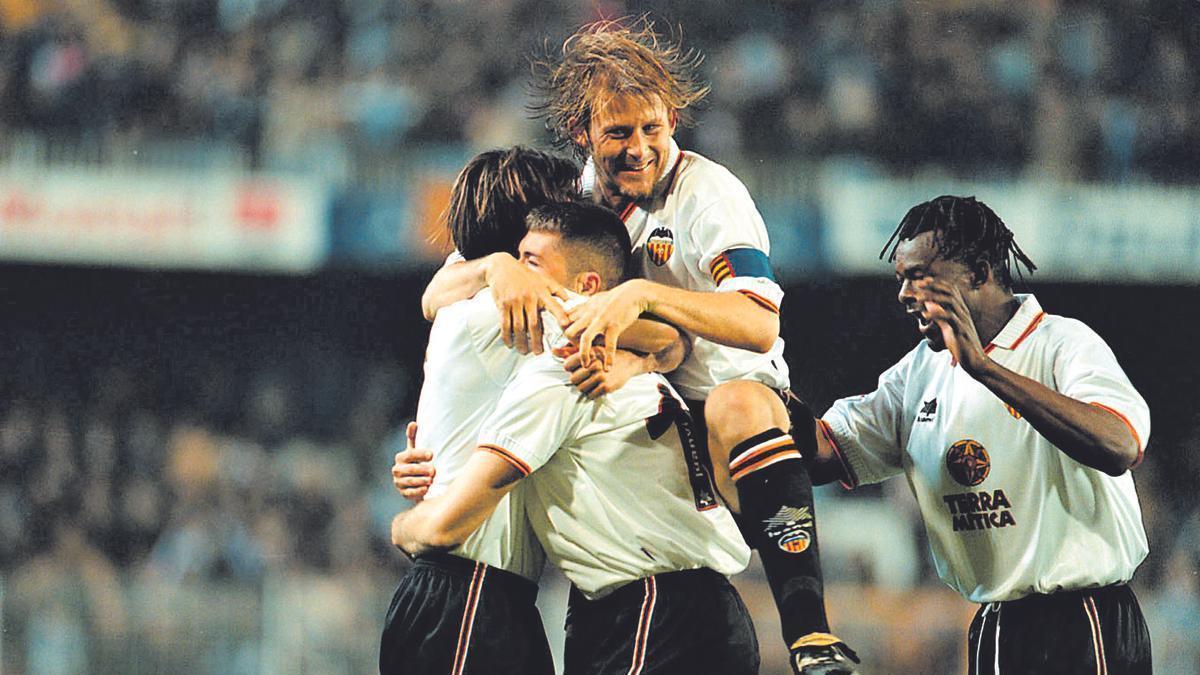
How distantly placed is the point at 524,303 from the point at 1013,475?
3.63 feet

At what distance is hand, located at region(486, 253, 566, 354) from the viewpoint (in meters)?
2.57

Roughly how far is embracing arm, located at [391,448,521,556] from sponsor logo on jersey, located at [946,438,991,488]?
1038mm

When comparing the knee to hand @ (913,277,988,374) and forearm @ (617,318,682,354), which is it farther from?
hand @ (913,277,988,374)

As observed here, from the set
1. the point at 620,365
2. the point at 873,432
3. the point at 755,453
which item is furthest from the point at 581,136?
the point at 873,432

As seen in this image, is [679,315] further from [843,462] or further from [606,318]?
[843,462]

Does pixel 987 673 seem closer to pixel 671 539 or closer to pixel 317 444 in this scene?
pixel 671 539

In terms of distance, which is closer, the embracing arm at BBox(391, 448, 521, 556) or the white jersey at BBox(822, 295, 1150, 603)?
the embracing arm at BBox(391, 448, 521, 556)

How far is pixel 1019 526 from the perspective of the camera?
2.92 meters

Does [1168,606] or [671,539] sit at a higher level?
[671,539]

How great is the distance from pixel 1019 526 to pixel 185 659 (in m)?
4.35

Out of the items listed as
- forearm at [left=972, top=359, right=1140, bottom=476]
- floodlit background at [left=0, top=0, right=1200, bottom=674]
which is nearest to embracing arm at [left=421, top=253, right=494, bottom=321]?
forearm at [left=972, top=359, right=1140, bottom=476]

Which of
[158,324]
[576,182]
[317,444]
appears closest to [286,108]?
[158,324]

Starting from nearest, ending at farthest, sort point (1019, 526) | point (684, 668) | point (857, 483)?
1. point (684, 668)
2. point (1019, 526)
3. point (857, 483)

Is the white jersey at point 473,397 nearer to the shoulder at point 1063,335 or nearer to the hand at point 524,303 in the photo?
the hand at point 524,303
